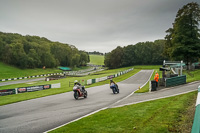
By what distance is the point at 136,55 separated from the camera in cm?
10544

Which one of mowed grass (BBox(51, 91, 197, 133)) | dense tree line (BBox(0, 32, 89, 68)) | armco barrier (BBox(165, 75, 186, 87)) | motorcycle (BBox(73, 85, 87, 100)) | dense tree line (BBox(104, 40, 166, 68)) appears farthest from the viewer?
dense tree line (BBox(104, 40, 166, 68))

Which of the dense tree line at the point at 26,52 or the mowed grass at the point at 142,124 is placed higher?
the dense tree line at the point at 26,52

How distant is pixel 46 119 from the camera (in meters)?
8.77

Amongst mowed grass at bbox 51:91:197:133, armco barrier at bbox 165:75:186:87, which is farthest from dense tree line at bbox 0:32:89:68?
mowed grass at bbox 51:91:197:133

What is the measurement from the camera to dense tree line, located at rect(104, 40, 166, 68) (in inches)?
3912

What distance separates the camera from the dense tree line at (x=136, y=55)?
9938 cm

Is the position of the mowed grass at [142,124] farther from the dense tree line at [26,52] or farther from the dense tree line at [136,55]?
the dense tree line at [136,55]

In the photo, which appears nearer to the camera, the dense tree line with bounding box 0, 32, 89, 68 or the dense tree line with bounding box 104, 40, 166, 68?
the dense tree line with bounding box 0, 32, 89, 68

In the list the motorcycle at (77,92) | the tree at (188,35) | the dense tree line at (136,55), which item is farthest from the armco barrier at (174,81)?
the dense tree line at (136,55)

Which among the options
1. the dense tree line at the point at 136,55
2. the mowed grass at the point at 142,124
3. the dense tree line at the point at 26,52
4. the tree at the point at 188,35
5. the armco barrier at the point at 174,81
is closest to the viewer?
the mowed grass at the point at 142,124

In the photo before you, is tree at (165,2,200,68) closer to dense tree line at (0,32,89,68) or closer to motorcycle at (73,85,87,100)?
motorcycle at (73,85,87,100)

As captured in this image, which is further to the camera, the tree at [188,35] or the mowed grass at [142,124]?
the tree at [188,35]

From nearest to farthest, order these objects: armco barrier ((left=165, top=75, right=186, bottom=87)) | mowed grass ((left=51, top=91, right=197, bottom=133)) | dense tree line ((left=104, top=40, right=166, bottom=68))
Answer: mowed grass ((left=51, top=91, right=197, bottom=133)), armco barrier ((left=165, top=75, right=186, bottom=87)), dense tree line ((left=104, top=40, right=166, bottom=68))

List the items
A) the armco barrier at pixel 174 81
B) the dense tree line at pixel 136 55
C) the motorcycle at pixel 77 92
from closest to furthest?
the motorcycle at pixel 77 92
the armco barrier at pixel 174 81
the dense tree line at pixel 136 55
